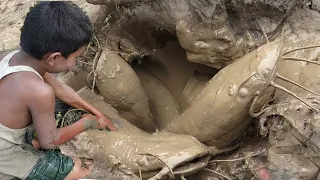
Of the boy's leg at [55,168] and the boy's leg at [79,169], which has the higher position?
the boy's leg at [55,168]

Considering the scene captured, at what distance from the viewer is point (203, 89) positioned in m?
2.68

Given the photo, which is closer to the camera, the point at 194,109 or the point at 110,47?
the point at 194,109

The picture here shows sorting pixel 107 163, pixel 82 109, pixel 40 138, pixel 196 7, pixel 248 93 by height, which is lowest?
pixel 107 163

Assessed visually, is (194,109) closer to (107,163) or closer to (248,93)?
(248,93)

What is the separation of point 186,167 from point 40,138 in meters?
0.74

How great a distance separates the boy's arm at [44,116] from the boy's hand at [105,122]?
0.46m

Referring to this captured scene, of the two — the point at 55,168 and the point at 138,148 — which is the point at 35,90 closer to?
the point at 55,168

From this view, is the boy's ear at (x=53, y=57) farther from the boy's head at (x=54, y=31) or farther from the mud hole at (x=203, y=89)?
the mud hole at (x=203, y=89)

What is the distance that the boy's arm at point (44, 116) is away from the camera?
2.00m

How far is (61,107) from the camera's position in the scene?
2.72m

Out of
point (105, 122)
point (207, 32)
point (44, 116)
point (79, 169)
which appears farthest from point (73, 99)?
point (207, 32)

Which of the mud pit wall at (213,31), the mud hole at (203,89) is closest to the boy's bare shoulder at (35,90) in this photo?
the mud hole at (203,89)

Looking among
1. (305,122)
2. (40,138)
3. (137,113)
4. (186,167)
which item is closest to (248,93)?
(305,122)

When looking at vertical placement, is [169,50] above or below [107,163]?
above
